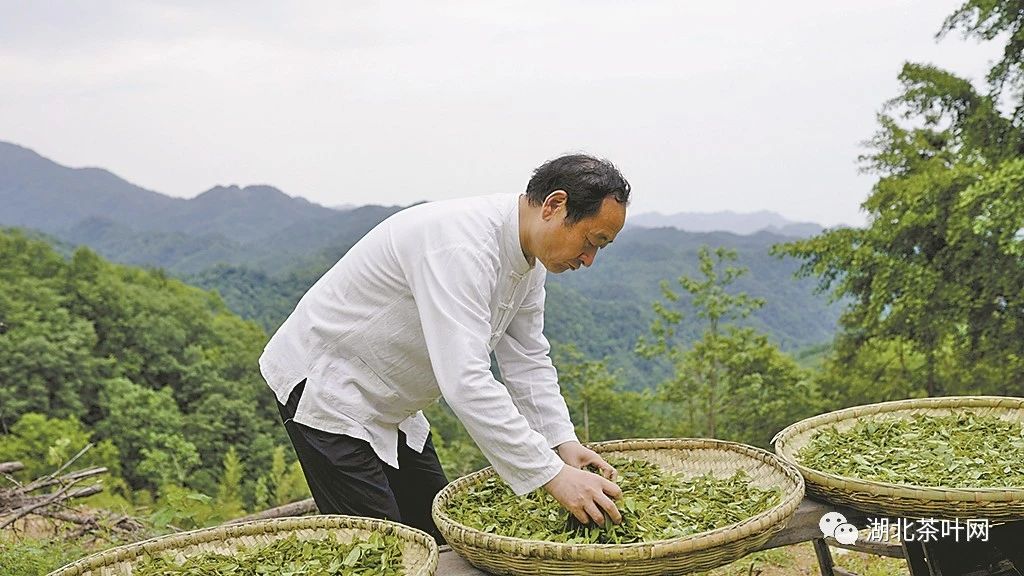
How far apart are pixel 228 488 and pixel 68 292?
14206 millimetres

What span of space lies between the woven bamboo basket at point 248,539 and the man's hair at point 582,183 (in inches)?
30.6

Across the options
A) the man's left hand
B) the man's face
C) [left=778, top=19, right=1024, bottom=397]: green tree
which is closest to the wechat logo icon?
the man's left hand

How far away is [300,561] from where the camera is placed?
195 centimetres

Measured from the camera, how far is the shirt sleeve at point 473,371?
6.43ft

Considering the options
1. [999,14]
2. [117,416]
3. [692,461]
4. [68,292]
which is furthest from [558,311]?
[692,461]

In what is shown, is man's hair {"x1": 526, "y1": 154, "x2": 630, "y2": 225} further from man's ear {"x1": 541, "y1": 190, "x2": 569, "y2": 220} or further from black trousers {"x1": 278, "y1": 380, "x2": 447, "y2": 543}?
black trousers {"x1": 278, "y1": 380, "x2": 447, "y2": 543}

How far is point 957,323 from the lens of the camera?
9.84 metres

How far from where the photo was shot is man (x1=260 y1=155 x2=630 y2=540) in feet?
6.50

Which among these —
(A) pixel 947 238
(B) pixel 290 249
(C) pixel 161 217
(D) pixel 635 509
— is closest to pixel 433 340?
(D) pixel 635 509

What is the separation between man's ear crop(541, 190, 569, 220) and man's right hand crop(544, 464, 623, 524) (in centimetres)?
56

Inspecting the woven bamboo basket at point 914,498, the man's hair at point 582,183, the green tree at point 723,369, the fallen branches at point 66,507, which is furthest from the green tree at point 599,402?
the man's hair at point 582,183

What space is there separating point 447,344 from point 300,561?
0.55 m

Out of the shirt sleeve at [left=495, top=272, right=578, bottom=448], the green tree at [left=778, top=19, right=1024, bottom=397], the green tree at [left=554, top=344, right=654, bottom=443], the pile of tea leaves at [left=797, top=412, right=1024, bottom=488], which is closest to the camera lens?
the pile of tea leaves at [left=797, top=412, right=1024, bottom=488]

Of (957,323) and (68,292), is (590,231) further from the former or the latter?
(68,292)
